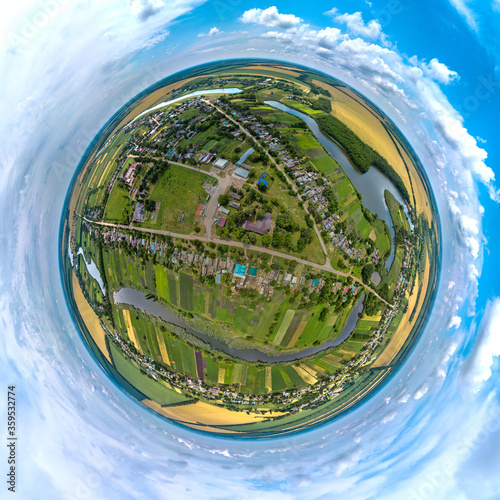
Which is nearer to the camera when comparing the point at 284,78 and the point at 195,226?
the point at 195,226

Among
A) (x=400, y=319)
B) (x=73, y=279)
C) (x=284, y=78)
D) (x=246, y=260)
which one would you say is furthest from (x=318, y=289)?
(x=73, y=279)

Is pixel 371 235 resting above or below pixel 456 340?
above

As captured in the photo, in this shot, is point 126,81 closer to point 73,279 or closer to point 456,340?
point 73,279

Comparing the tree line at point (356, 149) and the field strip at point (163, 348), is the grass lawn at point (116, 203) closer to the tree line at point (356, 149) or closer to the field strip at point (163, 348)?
the field strip at point (163, 348)

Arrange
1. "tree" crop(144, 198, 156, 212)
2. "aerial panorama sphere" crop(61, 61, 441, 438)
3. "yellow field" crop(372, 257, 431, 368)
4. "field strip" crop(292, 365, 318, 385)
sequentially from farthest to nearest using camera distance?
"yellow field" crop(372, 257, 431, 368) → "field strip" crop(292, 365, 318, 385) → "tree" crop(144, 198, 156, 212) → "aerial panorama sphere" crop(61, 61, 441, 438)

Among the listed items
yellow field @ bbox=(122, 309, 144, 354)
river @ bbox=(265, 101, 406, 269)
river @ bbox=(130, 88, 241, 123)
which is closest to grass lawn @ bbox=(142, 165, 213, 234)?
yellow field @ bbox=(122, 309, 144, 354)

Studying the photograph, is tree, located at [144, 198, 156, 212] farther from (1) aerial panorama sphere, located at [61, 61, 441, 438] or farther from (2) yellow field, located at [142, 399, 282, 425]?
(2) yellow field, located at [142, 399, 282, 425]
